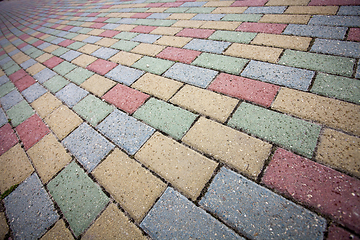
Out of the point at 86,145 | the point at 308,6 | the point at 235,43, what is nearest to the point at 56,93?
the point at 86,145

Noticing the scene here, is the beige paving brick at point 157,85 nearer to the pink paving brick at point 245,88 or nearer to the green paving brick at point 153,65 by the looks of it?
the green paving brick at point 153,65

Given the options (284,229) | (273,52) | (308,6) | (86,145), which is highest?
(308,6)

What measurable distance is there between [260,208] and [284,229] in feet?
0.50

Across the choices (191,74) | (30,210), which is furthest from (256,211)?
(30,210)

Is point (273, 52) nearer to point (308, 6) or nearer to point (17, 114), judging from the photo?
point (308, 6)

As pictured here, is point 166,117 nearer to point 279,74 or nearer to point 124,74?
point 124,74

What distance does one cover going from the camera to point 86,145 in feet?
5.51

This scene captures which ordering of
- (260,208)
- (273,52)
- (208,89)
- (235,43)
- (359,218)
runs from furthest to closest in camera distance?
(235,43)
(273,52)
(208,89)
(260,208)
(359,218)

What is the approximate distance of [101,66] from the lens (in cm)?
272

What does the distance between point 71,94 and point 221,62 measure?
2120 millimetres

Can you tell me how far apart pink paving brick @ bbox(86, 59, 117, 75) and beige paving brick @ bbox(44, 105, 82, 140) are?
2.59 ft

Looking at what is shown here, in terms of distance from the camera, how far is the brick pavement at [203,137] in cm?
108

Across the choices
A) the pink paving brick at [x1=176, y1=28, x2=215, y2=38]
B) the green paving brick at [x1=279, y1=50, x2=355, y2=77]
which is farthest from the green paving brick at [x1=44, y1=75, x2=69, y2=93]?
the green paving brick at [x1=279, y1=50, x2=355, y2=77]

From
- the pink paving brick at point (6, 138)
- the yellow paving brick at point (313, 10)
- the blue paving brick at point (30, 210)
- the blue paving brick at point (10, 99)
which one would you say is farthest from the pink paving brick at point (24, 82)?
the yellow paving brick at point (313, 10)
